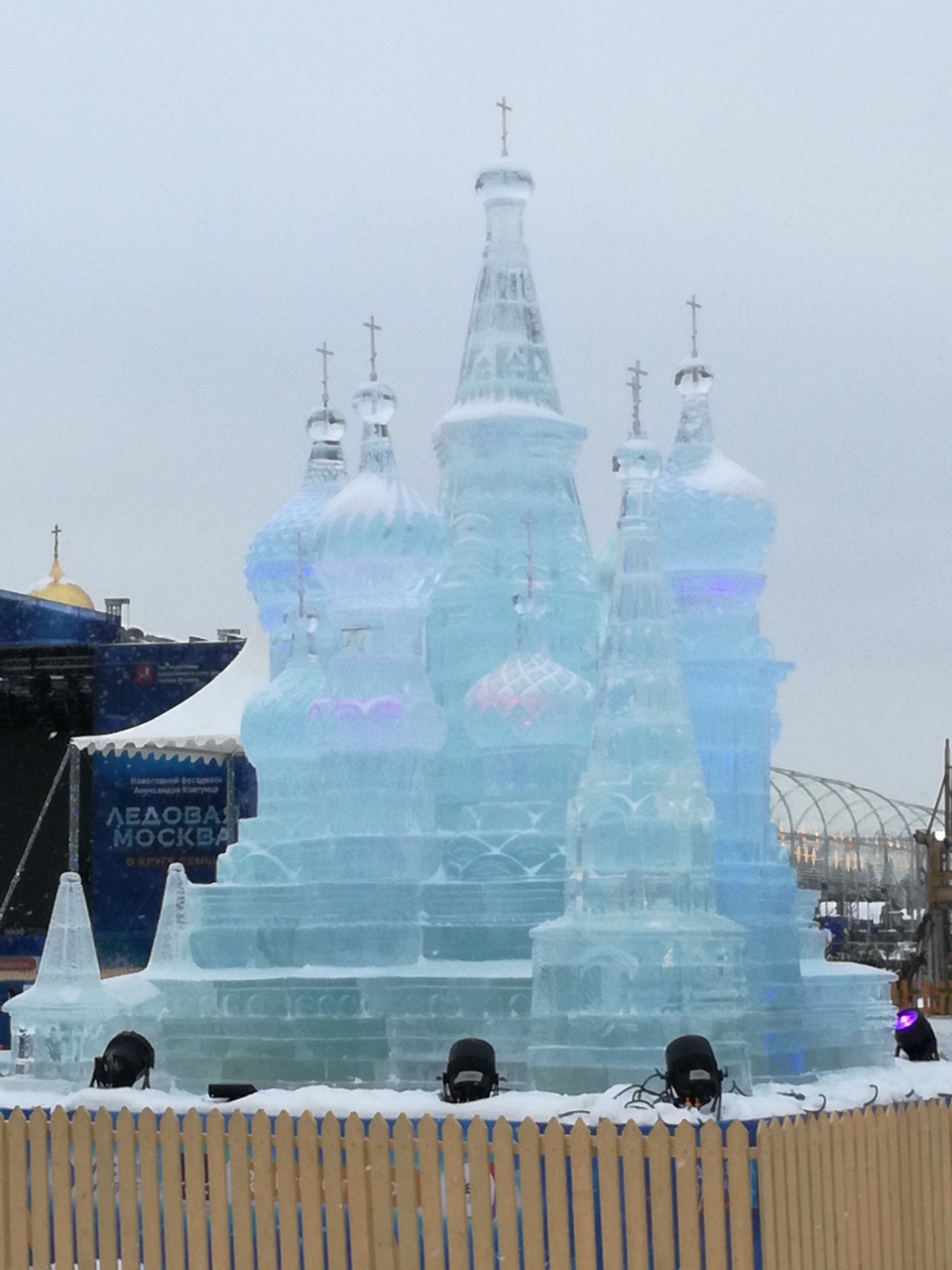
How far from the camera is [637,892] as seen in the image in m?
15.2

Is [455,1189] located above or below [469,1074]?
below

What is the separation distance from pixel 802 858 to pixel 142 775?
1923 cm

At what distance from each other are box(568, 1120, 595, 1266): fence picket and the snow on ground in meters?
0.79

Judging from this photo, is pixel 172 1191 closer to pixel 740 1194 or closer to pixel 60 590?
pixel 740 1194

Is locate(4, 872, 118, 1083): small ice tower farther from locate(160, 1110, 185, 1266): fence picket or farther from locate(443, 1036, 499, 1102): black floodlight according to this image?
locate(160, 1110, 185, 1266): fence picket

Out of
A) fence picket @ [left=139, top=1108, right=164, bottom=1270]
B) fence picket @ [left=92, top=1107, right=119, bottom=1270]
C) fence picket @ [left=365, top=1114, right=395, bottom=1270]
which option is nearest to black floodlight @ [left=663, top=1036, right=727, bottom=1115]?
fence picket @ [left=365, top=1114, right=395, bottom=1270]

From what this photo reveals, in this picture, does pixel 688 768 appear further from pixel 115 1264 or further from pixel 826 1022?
pixel 115 1264

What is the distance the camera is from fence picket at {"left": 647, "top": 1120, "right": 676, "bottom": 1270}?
11.6 meters

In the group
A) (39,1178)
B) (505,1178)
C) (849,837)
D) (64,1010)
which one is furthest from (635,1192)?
(849,837)

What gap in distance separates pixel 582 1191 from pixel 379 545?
23.5ft

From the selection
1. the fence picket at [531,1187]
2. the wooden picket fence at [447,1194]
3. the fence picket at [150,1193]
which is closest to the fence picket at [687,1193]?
the wooden picket fence at [447,1194]

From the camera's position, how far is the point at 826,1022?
17.2 meters

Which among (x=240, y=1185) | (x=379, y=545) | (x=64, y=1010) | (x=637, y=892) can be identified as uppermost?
(x=379, y=545)

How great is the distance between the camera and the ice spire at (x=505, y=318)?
18.5 m
